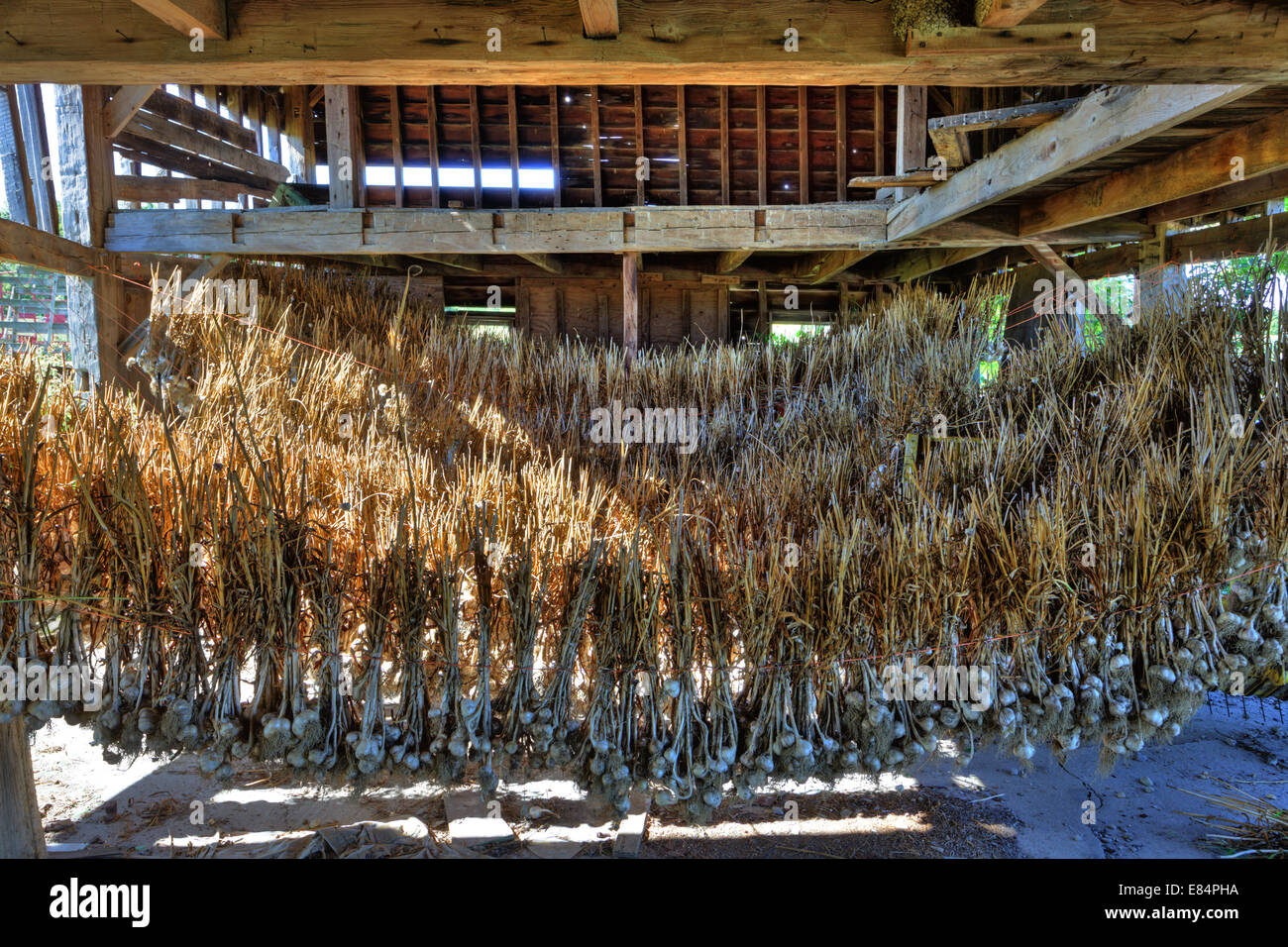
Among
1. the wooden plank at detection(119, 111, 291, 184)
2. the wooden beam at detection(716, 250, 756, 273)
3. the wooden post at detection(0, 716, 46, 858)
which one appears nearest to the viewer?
the wooden post at detection(0, 716, 46, 858)

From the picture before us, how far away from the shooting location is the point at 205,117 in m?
8.71

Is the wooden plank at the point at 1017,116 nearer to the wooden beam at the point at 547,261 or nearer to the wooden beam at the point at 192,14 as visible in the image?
the wooden beam at the point at 192,14

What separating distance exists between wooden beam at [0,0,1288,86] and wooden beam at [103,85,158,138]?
Answer: 3.92 metres

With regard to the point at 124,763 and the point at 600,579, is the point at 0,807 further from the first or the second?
the point at 600,579

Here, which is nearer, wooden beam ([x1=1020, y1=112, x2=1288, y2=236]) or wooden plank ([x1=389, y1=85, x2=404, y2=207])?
wooden beam ([x1=1020, y1=112, x2=1288, y2=236])

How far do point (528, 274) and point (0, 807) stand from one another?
24.8ft

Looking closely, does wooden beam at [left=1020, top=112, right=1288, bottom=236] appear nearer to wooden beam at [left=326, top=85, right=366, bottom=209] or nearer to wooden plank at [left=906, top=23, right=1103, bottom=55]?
wooden plank at [left=906, top=23, right=1103, bottom=55]

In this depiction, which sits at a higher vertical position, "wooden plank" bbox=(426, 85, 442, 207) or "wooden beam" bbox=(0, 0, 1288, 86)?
"wooden plank" bbox=(426, 85, 442, 207)

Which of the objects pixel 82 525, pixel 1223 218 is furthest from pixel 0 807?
pixel 1223 218

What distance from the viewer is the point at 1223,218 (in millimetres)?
7098

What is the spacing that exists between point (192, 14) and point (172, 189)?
754 centimetres

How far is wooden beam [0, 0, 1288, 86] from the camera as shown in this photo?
2766 mm

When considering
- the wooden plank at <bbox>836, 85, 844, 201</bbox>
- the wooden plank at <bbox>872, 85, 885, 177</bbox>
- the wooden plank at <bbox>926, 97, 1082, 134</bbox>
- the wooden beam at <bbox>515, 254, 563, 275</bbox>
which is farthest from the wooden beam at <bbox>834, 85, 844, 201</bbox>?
the wooden plank at <bbox>926, 97, 1082, 134</bbox>

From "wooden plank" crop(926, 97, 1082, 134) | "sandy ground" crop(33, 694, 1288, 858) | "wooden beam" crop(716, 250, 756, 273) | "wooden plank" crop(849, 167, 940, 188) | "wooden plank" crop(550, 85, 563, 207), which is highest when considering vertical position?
"wooden plank" crop(550, 85, 563, 207)
